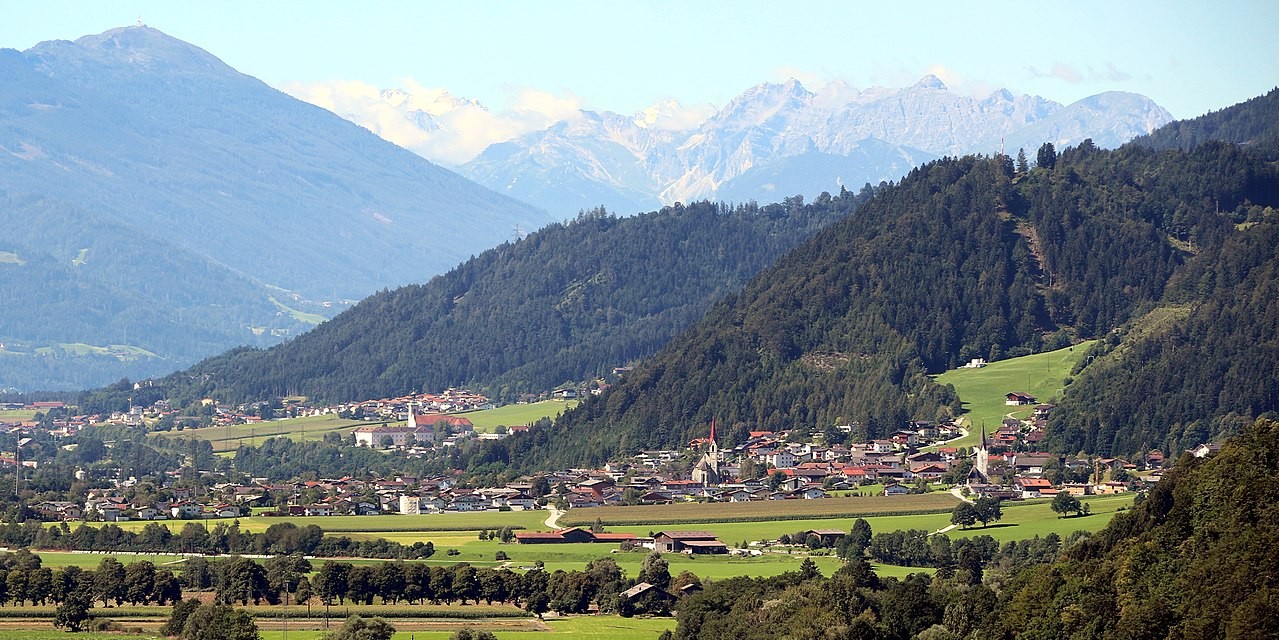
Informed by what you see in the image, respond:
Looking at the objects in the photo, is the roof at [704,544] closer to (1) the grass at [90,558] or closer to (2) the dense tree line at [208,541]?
(2) the dense tree line at [208,541]

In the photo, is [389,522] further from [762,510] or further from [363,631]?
[363,631]

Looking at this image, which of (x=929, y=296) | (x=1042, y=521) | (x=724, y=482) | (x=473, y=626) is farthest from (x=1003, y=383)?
(x=473, y=626)

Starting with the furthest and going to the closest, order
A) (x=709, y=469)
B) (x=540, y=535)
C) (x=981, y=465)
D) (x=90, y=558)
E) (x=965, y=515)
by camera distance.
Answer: (x=709, y=469) < (x=981, y=465) < (x=540, y=535) < (x=965, y=515) < (x=90, y=558)

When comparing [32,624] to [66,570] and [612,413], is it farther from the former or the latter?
[612,413]

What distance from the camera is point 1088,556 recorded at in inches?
3130

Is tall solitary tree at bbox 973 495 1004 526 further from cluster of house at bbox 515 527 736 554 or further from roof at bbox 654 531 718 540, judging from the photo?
roof at bbox 654 531 718 540

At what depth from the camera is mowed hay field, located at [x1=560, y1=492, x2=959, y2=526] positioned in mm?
127312

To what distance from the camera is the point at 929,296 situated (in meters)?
183

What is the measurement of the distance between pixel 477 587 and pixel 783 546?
22464mm

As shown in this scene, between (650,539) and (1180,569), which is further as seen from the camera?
(650,539)

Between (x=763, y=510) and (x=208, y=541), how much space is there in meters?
32.7

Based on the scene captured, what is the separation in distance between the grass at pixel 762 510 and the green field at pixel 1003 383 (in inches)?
790

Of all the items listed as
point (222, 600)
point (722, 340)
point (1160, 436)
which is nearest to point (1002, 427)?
point (1160, 436)

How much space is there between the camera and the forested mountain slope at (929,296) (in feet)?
561
